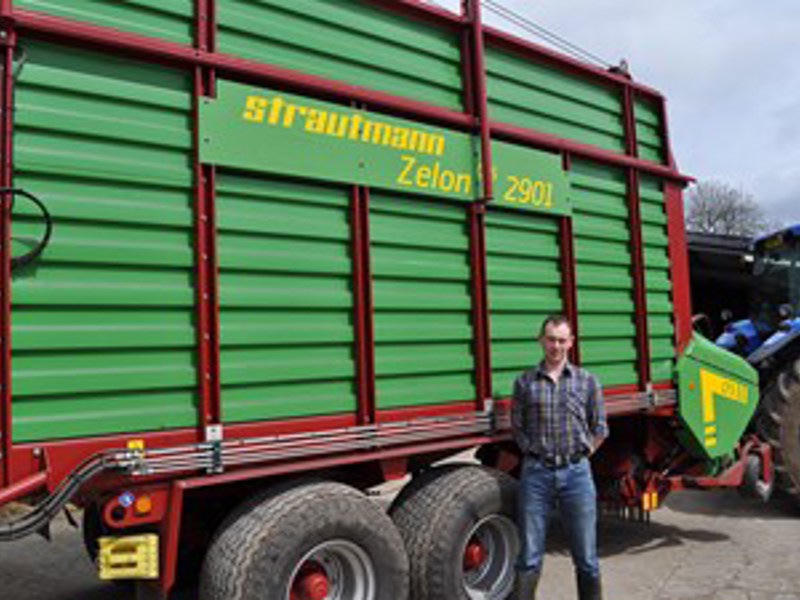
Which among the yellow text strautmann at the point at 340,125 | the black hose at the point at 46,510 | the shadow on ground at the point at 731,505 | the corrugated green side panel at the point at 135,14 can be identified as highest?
the corrugated green side panel at the point at 135,14

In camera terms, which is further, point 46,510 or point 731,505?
point 731,505

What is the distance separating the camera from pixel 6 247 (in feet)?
8.61

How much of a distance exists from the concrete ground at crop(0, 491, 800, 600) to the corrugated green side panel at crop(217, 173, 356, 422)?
2.15 metres

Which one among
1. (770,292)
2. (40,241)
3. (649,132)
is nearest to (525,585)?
(40,241)

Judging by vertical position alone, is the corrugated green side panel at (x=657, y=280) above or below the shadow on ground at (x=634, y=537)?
above

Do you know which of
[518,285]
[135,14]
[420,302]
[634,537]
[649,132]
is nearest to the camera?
[135,14]

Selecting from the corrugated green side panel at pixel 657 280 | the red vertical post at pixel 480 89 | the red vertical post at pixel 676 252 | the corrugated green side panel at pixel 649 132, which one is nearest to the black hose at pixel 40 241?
the red vertical post at pixel 480 89

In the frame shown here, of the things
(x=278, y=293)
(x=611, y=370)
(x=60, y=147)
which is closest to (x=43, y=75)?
(x=60, y=147)

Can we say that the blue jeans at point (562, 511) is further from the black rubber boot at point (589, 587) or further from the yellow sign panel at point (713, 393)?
the yellow sign panel at point (713, 393)

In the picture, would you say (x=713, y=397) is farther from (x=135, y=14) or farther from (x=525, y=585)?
(x=135, y=14)

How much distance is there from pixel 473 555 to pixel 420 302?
51.9 inches

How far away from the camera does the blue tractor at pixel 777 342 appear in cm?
616

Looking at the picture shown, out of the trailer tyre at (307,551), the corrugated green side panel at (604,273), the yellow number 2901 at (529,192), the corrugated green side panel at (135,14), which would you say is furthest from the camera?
the corrugated green side panel at (604,273)

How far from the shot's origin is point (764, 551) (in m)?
5.20
